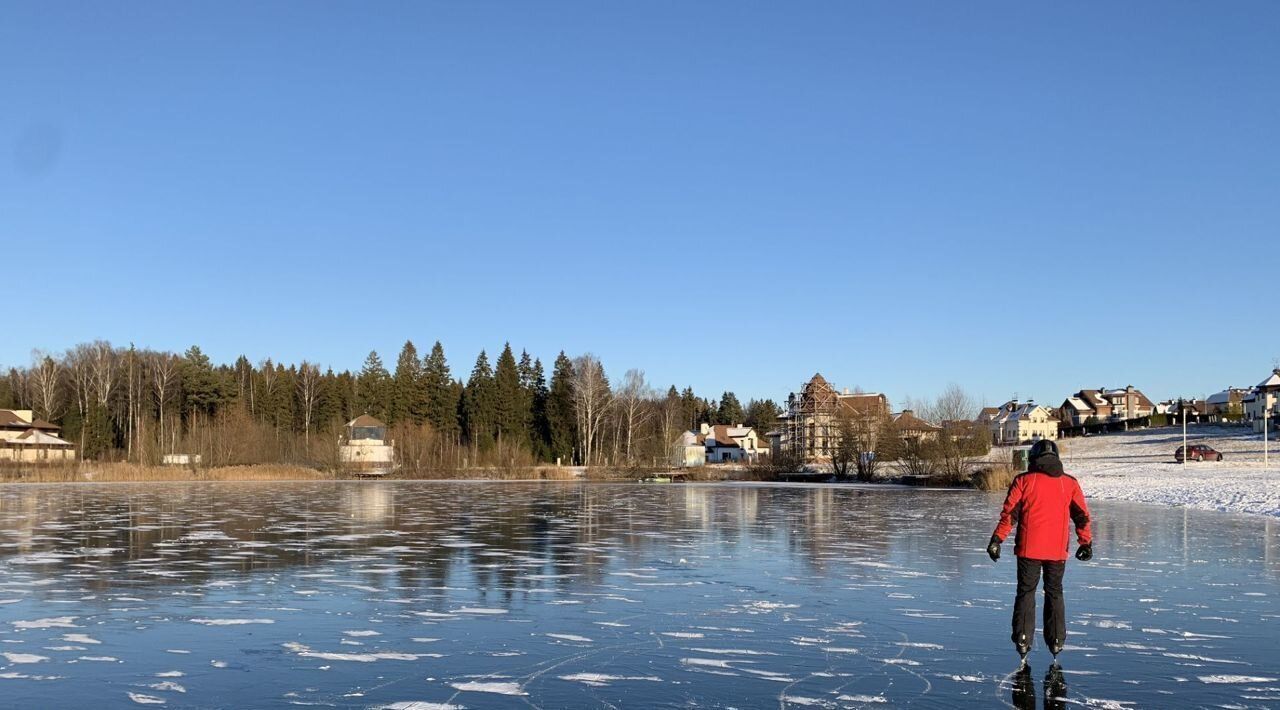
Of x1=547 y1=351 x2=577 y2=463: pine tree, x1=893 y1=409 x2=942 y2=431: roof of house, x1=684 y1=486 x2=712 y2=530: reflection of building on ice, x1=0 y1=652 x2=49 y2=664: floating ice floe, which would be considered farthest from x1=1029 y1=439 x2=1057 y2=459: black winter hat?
x1=547 y1=351 x2=577 y2=463: pine tree

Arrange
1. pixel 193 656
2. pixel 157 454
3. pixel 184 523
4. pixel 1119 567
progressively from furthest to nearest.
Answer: pixel 157 454 → pixel 184 523 → pixel 1119 567 → pixel 193 656

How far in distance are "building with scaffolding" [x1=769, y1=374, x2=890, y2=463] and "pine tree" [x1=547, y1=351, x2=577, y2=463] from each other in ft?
55.9

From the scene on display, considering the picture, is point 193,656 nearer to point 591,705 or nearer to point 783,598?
point 591,705

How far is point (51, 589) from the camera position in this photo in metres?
10.4

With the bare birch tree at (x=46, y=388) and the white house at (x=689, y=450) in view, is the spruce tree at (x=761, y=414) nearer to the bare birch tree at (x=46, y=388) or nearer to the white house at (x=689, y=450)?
the white house at (x=689, y=450)

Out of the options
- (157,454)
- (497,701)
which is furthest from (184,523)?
(157,454)

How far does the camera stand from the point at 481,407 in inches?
3228

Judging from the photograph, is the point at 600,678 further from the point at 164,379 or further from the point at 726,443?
the point at 726,443

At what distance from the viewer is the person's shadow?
576 cm

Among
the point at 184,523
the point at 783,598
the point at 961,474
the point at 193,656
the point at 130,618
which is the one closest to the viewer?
the point at 193,656

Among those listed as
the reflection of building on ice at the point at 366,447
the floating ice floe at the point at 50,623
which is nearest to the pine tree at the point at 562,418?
the reflection of building on ice at the point at 366,447

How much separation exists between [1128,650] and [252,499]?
26.6 m

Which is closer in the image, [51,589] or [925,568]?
[51,589]

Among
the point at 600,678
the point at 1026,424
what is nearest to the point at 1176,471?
the point at 600,678
